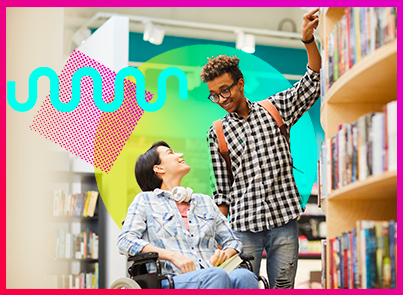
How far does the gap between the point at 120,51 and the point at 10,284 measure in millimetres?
2669

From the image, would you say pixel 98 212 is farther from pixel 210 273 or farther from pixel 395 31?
pixel 395 31

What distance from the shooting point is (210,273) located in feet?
5.75

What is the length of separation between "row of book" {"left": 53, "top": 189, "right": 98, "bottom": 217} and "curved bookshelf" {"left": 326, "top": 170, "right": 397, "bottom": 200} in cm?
381

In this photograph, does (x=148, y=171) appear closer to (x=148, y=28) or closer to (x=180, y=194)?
(x=180, y=194)

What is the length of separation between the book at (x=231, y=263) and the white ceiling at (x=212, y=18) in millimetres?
4140

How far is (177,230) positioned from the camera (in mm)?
2061

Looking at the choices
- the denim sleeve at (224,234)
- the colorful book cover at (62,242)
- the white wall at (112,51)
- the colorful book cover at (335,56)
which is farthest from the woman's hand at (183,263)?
the colorful book cover at (62,242)

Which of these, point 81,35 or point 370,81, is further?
point 81,35

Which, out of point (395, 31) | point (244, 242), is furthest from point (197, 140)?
point (395, 31)

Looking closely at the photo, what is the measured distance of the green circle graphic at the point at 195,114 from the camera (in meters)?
3.06

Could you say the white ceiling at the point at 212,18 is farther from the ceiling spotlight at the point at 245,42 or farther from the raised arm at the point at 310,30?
the raised arm at the point at 310,30

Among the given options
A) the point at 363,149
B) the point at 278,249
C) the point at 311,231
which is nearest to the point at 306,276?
the point at 311,231

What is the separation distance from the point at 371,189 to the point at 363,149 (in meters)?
0.15

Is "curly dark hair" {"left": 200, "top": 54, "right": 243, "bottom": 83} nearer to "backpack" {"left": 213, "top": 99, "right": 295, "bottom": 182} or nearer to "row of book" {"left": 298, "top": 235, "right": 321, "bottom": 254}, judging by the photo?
"backpack" {"left": 213, "top": 99, "right": 295, "bottom": 182}
